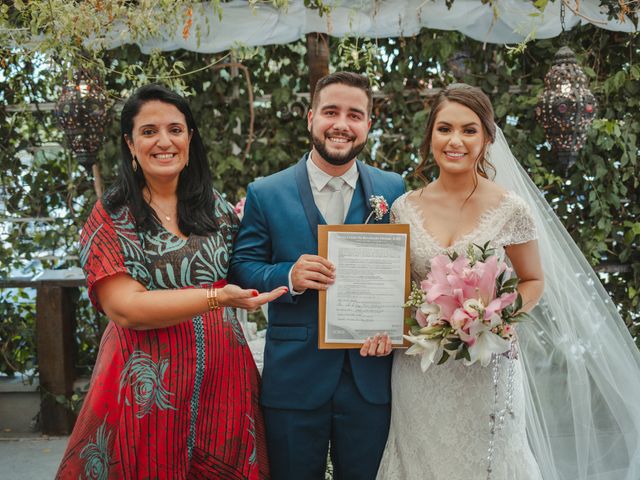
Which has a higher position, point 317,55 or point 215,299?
point 317,55

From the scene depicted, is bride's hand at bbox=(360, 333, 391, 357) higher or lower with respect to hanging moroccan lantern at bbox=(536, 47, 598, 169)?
lower

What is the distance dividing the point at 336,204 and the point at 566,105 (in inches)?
98.9

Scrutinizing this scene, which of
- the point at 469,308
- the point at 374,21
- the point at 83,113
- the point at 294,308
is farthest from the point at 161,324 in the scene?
the point at 374,21

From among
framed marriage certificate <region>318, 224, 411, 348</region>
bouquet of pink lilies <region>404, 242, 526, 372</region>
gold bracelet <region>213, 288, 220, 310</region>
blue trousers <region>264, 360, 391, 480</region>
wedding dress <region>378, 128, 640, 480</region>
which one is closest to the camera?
bouquet of pink lilies <region>404, 242, 526, 372</region>

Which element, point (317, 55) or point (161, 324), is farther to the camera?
point (317, 55)

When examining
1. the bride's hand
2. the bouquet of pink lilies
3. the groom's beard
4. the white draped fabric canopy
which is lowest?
the bride's hand

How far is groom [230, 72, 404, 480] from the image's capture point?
267 centimetres

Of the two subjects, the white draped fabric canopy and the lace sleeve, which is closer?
the lace sleeve

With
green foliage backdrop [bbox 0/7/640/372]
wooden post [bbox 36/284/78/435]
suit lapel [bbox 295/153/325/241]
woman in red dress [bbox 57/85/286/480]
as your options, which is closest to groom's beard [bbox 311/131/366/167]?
suit lapel [bbox 295/153/325/241]

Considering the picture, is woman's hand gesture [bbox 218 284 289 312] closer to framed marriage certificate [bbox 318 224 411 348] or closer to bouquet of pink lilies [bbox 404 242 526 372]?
framed marriage certificate [bbox 318 224 411 348]

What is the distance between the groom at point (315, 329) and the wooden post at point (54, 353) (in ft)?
9.54

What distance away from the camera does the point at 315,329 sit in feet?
8.82

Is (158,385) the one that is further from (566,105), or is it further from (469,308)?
(566,105)

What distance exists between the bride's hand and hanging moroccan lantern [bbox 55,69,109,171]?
293 cm
